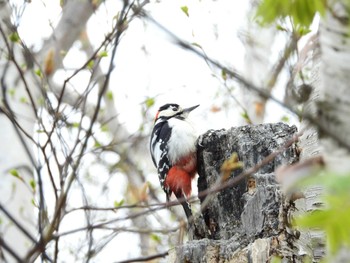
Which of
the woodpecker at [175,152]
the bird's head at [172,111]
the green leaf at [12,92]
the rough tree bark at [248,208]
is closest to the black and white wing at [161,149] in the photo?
the woodpecker at [175,152]

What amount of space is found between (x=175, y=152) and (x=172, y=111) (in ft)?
2.75

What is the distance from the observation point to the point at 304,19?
150cm

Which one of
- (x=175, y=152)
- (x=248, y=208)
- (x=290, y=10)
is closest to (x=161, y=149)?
(x=175, y=152)

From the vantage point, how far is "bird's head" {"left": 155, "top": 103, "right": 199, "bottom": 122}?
5.70m

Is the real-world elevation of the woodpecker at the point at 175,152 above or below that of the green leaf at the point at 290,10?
above

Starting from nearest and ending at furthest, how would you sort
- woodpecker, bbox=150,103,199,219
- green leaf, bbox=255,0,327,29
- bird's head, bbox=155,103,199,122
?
green leaf, bbox=255,0,327,29 → woodpecker, bbox=150,103,199,219 → bird's head, bbox=155,103,199,122

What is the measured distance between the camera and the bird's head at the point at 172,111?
5699 mm

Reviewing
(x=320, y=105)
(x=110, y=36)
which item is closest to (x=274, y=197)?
(x=110, y=36)

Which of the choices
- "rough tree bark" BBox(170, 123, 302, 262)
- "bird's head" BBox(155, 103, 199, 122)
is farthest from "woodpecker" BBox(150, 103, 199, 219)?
"rough tree bark" BBox(170, 123, 302, 262)

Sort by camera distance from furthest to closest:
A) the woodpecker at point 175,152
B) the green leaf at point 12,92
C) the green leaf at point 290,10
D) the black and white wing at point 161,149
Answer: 1. the green leaf at point 12,92
2. the black and white wing at point 161,149
3. the woodpecker at point 175,152
4. the green leaf at point 290,10

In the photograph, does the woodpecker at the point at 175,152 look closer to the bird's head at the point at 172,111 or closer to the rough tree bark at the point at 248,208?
the bird's head at the point at 172,111

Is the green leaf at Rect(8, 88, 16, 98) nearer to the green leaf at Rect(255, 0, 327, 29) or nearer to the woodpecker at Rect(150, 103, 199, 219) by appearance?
the woodpecker at Rect(150, 103, 199, 219)

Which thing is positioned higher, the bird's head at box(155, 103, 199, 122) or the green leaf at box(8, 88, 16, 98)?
the bird's head at box(155, 103, 199, 122)

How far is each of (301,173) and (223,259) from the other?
6.13 ft
